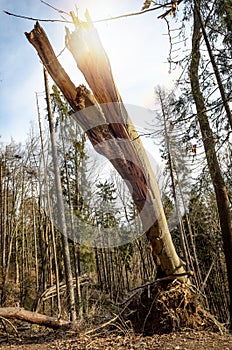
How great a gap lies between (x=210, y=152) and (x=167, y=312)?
282 cm

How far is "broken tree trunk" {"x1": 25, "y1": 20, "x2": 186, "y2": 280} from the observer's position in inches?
143

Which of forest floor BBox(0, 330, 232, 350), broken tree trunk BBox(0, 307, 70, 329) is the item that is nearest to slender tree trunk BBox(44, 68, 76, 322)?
broken tree trunk BBox(0, 307, 70, 329)

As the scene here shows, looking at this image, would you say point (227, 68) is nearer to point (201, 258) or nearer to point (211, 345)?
point (211, 345)

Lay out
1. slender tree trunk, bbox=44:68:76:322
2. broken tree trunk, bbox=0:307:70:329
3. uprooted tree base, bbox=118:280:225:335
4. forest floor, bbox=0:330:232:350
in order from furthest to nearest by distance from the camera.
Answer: slender tree trunk, bbox=44:68:76:322 < broken tree trunk, bbox=0:307:70:329 < uprooted tree base, bbox=118:280:225:335 < forest floor, bbox=0:330:232:350

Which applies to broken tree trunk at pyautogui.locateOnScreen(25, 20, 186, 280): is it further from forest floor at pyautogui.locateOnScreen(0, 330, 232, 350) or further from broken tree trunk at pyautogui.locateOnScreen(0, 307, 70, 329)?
broken tree trunk at pyautogui.locateOnScreen(0, 307, 70, 329)

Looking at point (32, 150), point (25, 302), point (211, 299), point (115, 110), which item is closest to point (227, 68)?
point (115, 110)

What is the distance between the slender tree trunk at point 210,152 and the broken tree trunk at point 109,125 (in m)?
1.36

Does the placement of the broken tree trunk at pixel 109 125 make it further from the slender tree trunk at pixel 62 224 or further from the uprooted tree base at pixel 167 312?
the slender tree trunk at pixel 62 224

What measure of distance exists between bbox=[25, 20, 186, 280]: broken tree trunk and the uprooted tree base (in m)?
0.25

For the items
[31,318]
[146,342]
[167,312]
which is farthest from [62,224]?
[146,342]

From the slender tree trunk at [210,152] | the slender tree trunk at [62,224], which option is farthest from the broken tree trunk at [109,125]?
the slender tree trunk at [62,224]

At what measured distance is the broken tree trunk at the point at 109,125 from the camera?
3641 millimetres

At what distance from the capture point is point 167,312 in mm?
3857

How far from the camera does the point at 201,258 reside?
1655 cm
